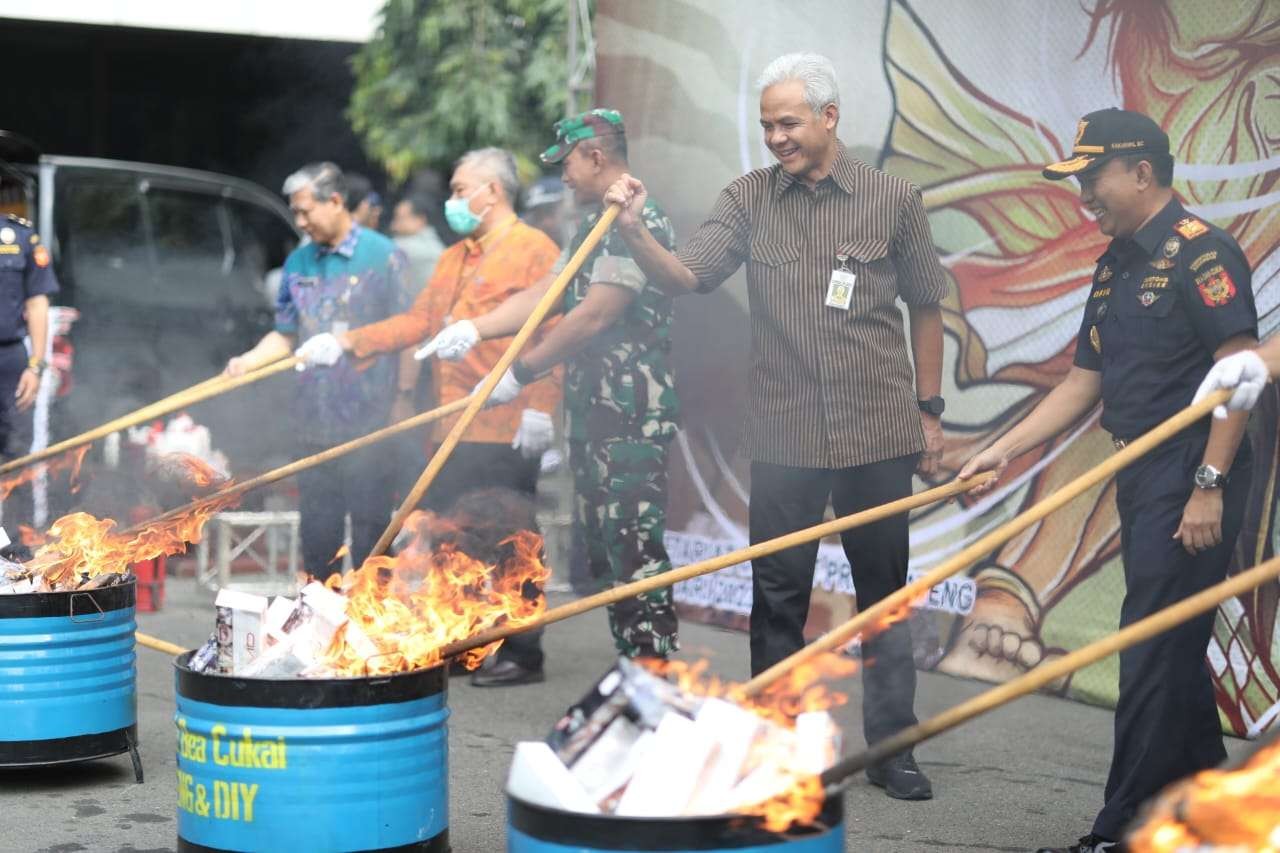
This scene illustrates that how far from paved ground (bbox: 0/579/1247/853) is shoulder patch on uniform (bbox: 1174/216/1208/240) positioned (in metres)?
1.26

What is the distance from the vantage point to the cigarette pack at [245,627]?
383 cm

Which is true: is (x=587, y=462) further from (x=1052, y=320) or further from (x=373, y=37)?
(x=373, y=37)

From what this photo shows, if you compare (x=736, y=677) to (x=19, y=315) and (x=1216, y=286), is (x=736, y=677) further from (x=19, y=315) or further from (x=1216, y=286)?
(x=19, y=315)

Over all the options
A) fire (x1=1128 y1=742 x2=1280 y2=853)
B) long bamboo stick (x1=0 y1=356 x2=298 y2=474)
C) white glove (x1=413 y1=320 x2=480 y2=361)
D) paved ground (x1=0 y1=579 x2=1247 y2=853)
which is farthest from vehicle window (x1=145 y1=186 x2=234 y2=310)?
fire (x1=1128 y1=742 x2=1280 y2=853)

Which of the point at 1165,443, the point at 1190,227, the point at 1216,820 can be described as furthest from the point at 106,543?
the point at 1216,820

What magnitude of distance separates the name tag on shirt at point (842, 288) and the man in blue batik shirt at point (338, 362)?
262cm

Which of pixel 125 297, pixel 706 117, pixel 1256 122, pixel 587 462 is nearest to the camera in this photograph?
pixel 1256 122

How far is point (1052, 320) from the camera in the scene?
618cm

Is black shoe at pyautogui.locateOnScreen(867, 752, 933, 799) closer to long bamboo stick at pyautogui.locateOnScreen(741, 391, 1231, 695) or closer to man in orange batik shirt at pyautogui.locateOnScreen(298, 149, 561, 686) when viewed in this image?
long bamboo stick at pyautogui.locateOnScreen(741, 391, 1231, 695)

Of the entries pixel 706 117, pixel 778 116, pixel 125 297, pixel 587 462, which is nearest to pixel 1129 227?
pixel 778 116

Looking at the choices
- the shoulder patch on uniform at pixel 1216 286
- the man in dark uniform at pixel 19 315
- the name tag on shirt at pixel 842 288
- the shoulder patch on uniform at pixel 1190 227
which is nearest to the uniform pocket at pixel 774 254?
the name tag on shirt at pixel 842 288

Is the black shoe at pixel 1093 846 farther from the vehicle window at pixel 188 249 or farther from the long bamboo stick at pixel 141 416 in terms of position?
the vehicle window at pixel 188 249

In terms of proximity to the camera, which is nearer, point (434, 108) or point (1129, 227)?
point (1129, 227)

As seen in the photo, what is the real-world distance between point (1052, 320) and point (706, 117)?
2101 millimetres
